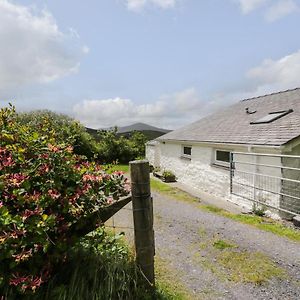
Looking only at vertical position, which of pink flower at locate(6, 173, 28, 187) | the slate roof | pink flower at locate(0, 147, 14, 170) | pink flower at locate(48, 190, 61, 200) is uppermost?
the slate roof

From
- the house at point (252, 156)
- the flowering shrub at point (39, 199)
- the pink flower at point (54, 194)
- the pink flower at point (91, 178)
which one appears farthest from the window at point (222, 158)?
the pink flower at point (54, 194)

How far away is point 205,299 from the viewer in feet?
11.3

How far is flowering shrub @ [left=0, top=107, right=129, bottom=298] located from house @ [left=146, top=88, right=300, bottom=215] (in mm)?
6336

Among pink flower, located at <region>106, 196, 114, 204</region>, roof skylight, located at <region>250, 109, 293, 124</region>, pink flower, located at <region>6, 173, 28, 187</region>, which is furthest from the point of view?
roof skylight, located at <region>250, 109, 293, 124</region>

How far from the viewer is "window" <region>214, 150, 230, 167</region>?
11.9m

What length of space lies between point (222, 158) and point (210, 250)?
7822 mm

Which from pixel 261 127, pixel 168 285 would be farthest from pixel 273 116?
pixel 168 285

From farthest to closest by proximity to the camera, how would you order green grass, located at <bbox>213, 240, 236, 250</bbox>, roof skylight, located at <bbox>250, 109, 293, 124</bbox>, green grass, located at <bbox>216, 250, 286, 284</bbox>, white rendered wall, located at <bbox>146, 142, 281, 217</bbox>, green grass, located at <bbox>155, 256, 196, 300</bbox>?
1. roof skylight, located at <bbox>250, 109, 293, 124</bbox>
2. white rendered wall, located at <bbox>146, 142, 281, 217</bbox>
3. green grass, located at <bbox>213, 240, 236, 250</bbox>
4. green grass, located at <bbox>216, 250, 286, 284</bbox>
5. green grass, located at <bbox>155, 256, 196, 300</bbox>

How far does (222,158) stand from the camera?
40.5 ft

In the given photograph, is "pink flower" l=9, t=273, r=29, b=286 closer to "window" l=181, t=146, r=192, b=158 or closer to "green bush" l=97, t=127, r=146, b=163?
"window" l=181, t=146, r=192, b=158

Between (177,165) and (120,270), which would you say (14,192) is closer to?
(120,270)

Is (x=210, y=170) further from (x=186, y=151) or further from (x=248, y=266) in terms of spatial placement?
(x=248, y=266)

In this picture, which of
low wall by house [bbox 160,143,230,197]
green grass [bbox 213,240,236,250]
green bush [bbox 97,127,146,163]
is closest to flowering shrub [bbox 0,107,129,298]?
green grass [bbox 213,240,236,250]

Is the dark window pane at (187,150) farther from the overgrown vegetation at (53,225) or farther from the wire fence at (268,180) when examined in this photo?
the overgrown vegetation at (53,225)
